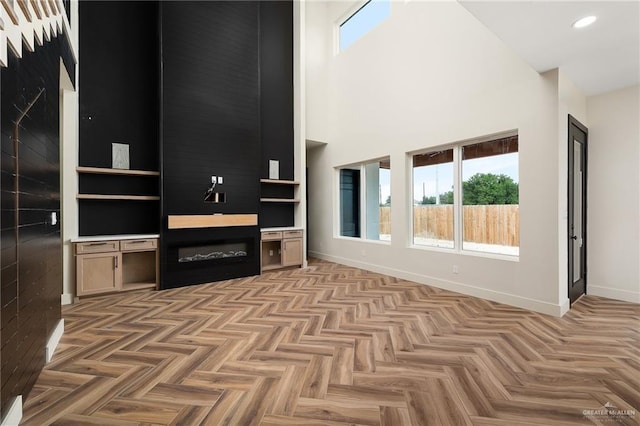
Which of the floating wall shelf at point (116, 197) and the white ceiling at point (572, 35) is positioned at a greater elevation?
the white ceiling at point (572, 35)

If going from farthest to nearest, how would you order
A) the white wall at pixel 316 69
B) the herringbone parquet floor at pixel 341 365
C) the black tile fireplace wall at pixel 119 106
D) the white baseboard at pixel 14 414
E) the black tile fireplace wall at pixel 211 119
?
the white wall at pixel 316 69
the black tile fireplace wall at pixel 211 119
the black tile fireplace wall at pixel 119 106
the herringbone parquet floor at pixel 341 365
the white baseboard at pixel 14 414

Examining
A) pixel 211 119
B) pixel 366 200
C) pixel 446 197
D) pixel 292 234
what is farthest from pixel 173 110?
pixel 446 197

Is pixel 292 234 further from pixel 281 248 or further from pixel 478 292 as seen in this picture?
pixel 478 292

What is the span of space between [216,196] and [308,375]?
130 inches

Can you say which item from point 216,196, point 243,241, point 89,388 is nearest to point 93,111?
point 216,196

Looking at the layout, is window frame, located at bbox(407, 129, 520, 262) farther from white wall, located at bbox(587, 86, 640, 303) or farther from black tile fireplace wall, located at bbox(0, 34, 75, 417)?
black tile fireplace wall, located at bbox(0, 34, 75, 417)

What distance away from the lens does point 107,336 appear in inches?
114

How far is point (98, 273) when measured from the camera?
411cm

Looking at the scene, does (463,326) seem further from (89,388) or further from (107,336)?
(107,336)

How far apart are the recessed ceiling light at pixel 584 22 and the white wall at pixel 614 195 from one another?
194 centimetres

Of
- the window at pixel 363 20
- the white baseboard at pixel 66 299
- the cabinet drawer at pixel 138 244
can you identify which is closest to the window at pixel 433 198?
the window at pixel 363 20

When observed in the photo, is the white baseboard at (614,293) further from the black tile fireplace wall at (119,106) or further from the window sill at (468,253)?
the black tile fireplace wall at (119,106)

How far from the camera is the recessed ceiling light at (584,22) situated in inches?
96.6

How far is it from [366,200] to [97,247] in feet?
14.9
